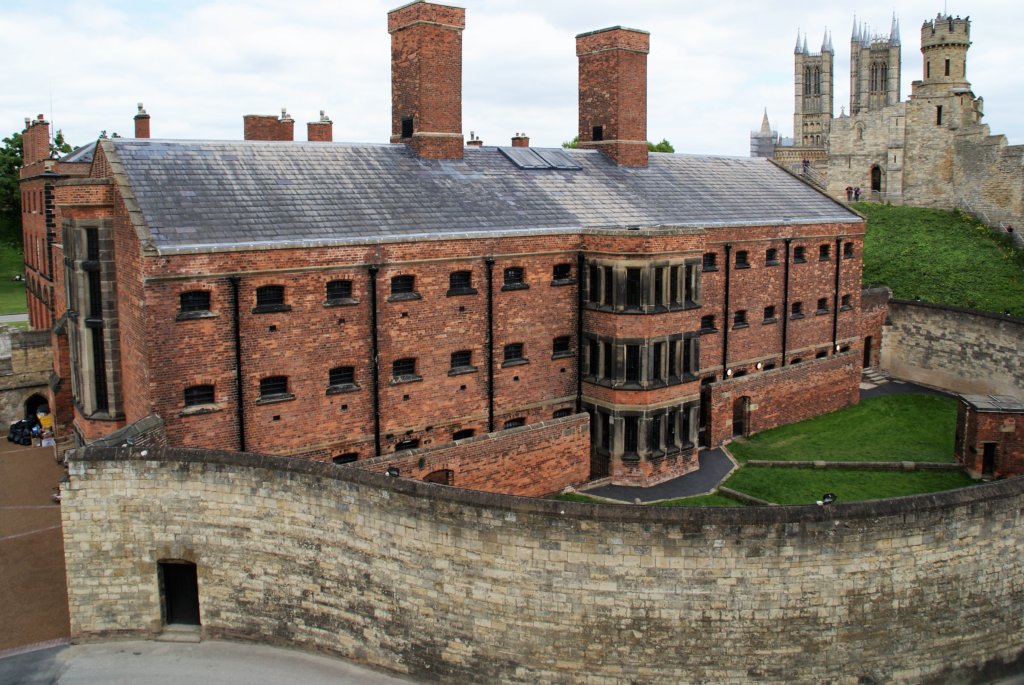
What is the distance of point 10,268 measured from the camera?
77.0 metres

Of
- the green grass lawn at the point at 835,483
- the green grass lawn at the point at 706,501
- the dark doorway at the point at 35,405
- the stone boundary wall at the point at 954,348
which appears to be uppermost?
the stone boundary wall at the point at 954,348

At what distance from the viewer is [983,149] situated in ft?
175

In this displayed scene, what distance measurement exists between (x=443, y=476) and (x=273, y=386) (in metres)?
5.03

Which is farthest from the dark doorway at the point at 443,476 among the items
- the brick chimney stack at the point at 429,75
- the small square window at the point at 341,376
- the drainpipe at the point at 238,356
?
the brick chimney stack at the point at 429,75

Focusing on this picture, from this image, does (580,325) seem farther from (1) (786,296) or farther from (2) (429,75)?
(1) (786,296)

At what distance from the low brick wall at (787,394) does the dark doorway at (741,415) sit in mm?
35

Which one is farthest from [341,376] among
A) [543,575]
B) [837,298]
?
[837,298]

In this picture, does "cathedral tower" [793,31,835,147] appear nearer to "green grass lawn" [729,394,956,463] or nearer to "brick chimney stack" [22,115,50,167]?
"green grass lawn" [729,394,956,463]

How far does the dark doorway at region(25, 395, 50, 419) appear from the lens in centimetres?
3316

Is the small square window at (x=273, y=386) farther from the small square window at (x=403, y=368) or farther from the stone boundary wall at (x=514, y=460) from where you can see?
the small square window at (x=403, y=368)

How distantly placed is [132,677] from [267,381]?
316 inches

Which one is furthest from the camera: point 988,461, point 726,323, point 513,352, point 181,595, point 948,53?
point 948,53

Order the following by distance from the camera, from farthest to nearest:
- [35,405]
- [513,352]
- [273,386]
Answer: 1. [35,405]
2. [513,352]
3. [273,386]

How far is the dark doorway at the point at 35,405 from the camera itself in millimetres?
33156
